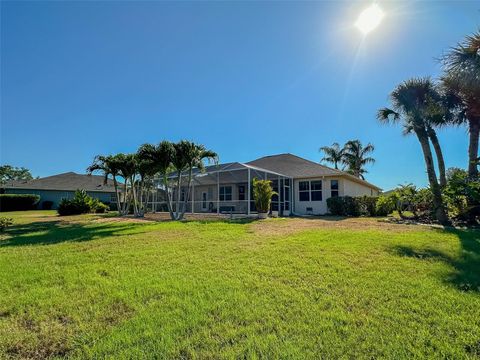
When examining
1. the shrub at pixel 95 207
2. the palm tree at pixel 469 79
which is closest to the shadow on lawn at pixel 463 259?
the palm tree at pixel 469 79

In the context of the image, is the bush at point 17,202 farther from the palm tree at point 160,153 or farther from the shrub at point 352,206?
the shrub at point 352,206

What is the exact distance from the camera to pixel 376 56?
11.4 m

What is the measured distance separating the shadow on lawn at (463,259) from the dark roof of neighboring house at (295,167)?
13.1 meters

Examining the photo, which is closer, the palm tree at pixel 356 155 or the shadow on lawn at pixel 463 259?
the shadow on lawn at pixel 463 259

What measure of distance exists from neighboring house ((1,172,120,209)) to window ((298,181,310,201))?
26.0m

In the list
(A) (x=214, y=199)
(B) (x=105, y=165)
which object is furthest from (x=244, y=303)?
(A) (x=214, y=199)

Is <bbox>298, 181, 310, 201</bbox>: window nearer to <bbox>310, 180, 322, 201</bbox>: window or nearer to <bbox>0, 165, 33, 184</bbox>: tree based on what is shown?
<bbox>310, 180, 322, 201</bbox>: window

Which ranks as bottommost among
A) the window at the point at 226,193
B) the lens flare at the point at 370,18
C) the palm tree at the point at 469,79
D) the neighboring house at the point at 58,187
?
the window at the point at 226,193

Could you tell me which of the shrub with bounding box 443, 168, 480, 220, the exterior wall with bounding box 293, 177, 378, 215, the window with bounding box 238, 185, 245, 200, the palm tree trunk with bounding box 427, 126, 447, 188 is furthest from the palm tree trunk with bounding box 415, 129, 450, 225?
the window with bounding box 238, 185, 245, 200

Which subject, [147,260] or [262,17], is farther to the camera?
[262,17]

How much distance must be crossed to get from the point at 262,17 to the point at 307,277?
34.3ft

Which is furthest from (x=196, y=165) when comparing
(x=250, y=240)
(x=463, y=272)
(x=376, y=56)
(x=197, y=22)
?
(x=463, y=272)

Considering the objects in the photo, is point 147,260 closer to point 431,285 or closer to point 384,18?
point 431,285

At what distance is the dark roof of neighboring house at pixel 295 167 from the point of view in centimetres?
2103
